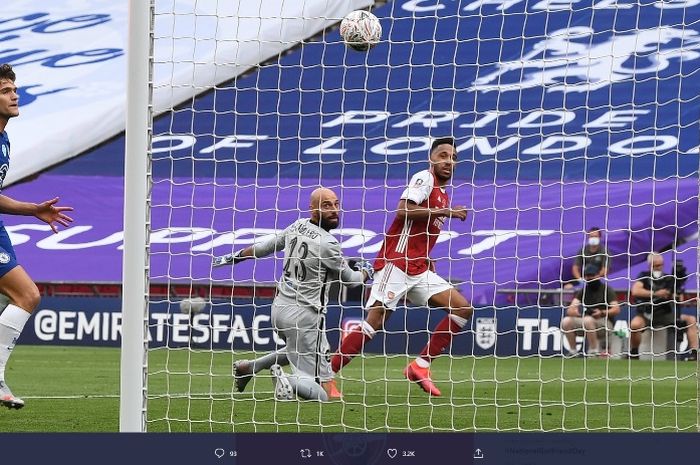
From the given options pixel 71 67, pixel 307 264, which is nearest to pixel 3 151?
pixel 307 264

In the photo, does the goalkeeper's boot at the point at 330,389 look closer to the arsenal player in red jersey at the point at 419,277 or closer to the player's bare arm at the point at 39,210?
the arsenal player in red jersey at the point at 419,277

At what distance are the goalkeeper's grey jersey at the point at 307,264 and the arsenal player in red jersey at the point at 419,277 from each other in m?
0.32

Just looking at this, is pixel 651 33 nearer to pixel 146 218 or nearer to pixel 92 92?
pixel 92 92

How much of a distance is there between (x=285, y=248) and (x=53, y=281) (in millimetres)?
7425

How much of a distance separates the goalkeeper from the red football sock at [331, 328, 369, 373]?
0.34 feet

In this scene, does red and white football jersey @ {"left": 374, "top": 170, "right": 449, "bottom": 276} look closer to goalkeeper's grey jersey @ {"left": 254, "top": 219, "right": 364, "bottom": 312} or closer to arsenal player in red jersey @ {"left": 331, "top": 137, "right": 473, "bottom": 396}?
arsenal player in red jersey @ {"left": 331, "top": 137, "right": 473, "bottom": 396}

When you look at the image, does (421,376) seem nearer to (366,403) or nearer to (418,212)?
(366,403)

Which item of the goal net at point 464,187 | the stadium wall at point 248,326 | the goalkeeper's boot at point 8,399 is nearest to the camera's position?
the goalkeeper's boot at point 8,399

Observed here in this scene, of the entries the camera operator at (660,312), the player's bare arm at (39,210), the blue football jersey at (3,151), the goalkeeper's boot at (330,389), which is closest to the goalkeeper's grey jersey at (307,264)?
the goalkeeper's boot at (330,389)

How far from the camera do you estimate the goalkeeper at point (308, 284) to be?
8.00 meters

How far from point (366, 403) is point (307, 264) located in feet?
3.52

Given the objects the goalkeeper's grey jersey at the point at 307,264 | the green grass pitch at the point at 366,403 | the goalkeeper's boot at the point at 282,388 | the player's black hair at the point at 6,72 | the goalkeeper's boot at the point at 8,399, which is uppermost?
the player's black hair at the point at 6,72

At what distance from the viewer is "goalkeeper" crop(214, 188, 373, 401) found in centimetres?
800

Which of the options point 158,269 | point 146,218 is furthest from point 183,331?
point 146,218
